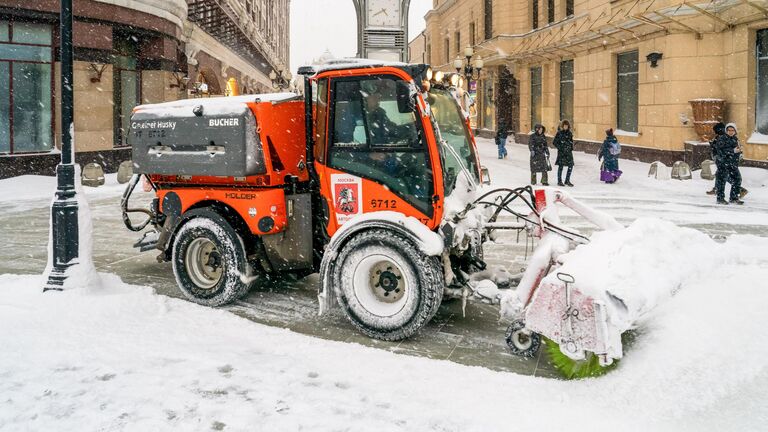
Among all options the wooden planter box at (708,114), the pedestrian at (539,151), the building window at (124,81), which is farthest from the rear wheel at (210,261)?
the wooden planter box at (708,114)

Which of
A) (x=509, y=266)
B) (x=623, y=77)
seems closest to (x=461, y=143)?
(x=509, y=266)

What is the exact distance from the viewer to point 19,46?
1748cm

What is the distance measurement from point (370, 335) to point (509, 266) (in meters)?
3.51

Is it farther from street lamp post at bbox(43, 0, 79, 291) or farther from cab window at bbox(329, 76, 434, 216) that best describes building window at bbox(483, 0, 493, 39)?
cab window at bbox(329, 76, 434, 216)

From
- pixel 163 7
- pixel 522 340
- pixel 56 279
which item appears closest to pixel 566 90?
pixel 163 7

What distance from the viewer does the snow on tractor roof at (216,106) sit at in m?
6.02

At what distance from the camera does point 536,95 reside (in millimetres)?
33906

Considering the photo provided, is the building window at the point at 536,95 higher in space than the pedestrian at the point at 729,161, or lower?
higher

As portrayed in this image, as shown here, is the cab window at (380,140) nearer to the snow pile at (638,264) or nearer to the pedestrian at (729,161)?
the snow pile at (638,264)

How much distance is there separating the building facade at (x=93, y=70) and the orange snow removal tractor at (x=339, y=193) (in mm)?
13518

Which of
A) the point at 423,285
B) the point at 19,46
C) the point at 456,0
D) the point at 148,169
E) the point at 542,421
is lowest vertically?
the point at 542,421

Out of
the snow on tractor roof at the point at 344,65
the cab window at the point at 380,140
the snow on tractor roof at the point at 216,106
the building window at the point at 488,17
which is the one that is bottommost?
the cab window at the point at 380,140

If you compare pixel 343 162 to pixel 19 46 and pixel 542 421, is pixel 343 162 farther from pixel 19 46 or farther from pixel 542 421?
pixel 19 46

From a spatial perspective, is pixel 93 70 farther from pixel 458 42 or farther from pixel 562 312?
pixel 458 42
